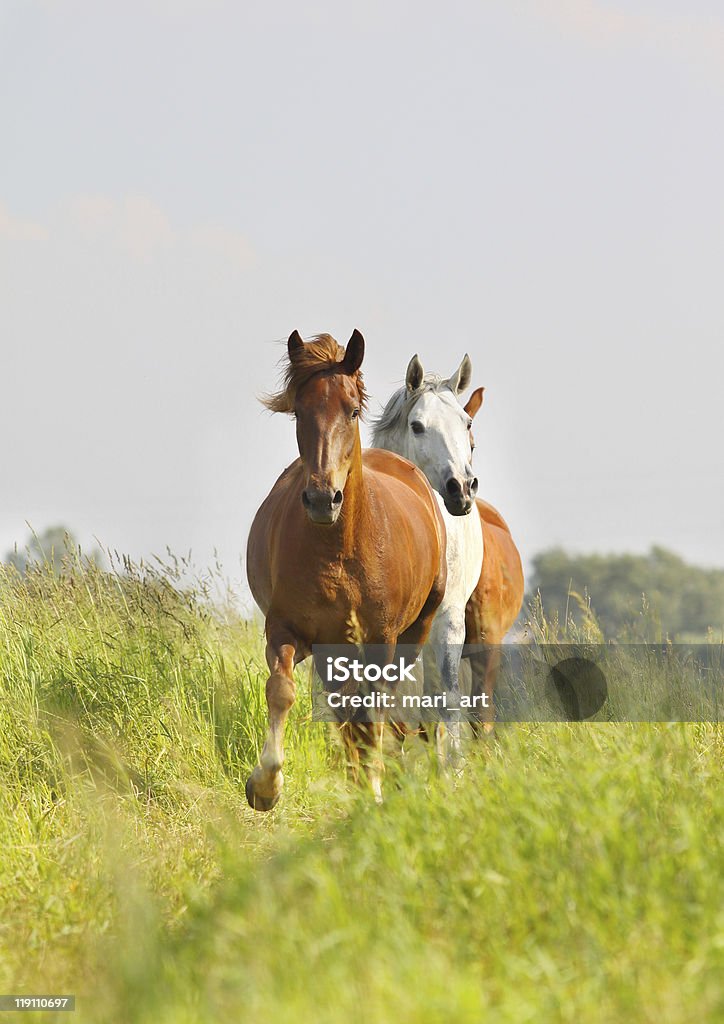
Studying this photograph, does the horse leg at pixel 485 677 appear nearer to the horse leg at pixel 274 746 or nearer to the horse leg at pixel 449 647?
the horse leg at pixel 449 647

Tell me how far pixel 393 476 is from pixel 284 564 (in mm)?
1516

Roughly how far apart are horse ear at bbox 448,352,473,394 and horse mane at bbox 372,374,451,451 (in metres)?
0.06

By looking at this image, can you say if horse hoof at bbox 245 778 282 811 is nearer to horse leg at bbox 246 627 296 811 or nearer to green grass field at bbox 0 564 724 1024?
horse leg at bbox 246 627 296 811

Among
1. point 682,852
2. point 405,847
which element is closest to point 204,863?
point 405,847

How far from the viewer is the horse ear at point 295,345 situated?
570cm

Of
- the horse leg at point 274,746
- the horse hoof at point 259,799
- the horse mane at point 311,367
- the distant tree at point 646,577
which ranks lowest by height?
the horse hoof at point 259,799

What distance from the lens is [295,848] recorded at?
174 inches

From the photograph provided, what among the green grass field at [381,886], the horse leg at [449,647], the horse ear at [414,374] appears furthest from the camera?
the horse ear at [414,374]

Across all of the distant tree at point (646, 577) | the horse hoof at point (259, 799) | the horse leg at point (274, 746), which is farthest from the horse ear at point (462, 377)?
the distant tree at point (646, 577)

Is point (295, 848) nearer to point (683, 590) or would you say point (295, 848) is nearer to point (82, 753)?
point (82, 753)

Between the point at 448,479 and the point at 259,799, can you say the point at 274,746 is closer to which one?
the point at 259,799

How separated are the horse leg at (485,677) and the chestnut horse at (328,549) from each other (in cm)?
151

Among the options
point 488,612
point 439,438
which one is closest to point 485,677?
point 488,612

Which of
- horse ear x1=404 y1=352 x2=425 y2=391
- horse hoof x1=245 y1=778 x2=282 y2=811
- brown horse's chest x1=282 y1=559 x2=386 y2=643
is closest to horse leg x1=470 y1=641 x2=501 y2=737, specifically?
horse ear x1=404 y1=352 x2=425 y2=391
